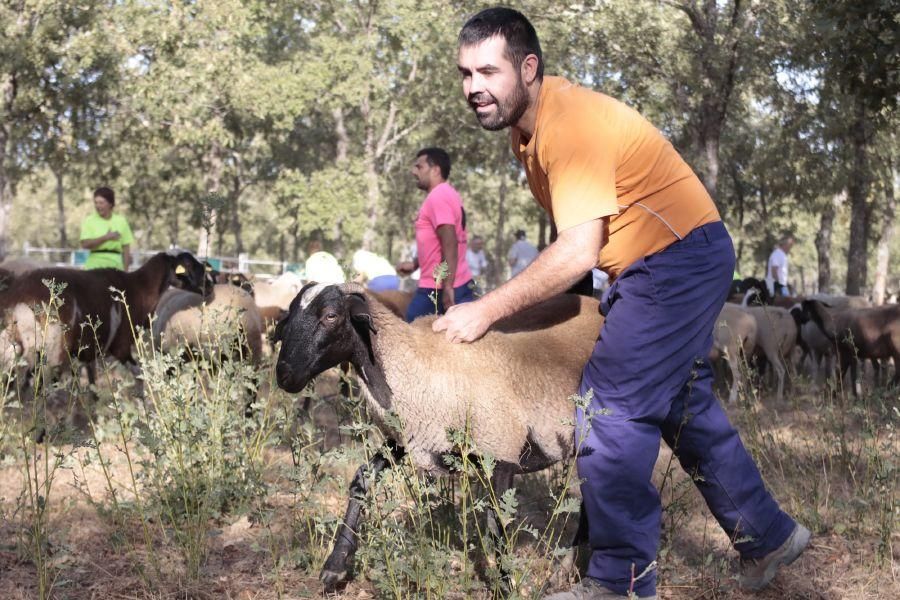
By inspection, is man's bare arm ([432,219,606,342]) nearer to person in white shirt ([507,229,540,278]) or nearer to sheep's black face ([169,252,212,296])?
sheep's black face ([169,252,212,296])

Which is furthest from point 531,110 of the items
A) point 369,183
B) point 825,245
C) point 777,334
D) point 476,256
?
point 369,183

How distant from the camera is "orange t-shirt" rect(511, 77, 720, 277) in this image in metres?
3.46

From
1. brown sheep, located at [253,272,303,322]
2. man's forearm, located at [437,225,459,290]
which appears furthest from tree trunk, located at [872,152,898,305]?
man's forearm, located at [437,225,459,290]

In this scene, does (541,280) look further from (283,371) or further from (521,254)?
(521,254)

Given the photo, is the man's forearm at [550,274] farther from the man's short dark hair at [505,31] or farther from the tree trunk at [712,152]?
the tree trunk at [712,152]

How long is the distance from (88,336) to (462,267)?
3.57 metres

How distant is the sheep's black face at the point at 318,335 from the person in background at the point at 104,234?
7670 mm

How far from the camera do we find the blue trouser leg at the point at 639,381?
11.8 feet

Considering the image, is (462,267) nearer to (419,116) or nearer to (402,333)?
(402,333)

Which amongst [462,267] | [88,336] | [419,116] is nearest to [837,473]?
[462,267]

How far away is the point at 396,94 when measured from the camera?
1570 inches

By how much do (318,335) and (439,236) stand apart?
334 centimetres

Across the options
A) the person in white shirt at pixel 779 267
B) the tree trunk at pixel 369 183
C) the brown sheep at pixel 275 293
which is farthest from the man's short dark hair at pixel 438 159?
the tree trunk at pixel 369 183

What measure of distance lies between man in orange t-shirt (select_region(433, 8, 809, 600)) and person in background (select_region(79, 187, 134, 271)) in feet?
27.4
